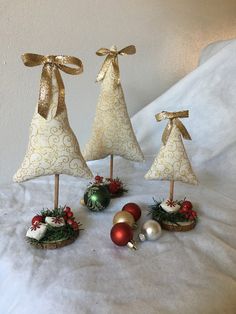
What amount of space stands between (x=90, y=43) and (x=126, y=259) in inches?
25.7

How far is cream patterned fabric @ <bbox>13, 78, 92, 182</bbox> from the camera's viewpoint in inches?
24.2

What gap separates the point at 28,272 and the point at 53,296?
2.7 inches

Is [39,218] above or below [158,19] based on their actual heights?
below

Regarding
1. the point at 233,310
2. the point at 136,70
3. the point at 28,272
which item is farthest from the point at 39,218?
the point at 136,70

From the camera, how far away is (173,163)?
27.1 inches

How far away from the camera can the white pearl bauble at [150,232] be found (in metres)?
0.65

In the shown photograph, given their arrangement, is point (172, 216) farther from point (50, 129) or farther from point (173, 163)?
point (50, 129)

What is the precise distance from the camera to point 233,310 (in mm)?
531

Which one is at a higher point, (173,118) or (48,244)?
(173,118)

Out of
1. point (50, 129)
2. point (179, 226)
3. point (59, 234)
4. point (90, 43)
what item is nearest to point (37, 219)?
point (59, 234)

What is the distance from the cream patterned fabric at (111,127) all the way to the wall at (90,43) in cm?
25

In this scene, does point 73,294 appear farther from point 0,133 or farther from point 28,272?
point 0,133

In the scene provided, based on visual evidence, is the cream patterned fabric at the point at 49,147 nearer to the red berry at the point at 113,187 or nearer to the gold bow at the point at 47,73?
the gold bow at the point at 47,73

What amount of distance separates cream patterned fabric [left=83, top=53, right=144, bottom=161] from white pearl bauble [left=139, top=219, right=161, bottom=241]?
0.20 meters
